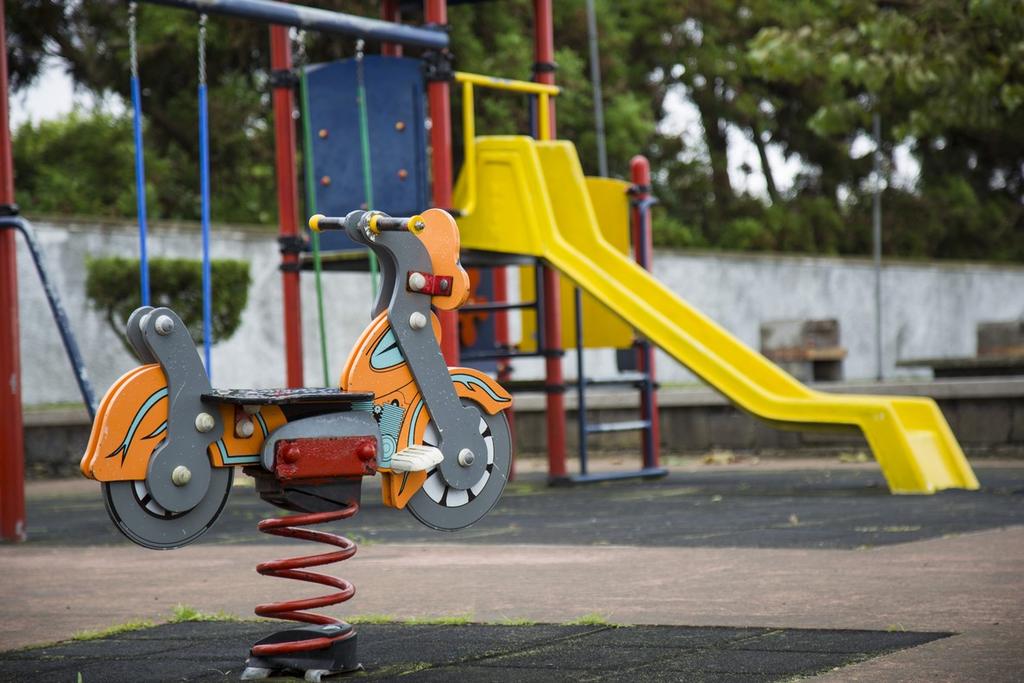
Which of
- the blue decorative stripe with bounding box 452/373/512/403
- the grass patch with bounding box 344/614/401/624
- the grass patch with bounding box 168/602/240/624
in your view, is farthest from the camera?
the grass patch with bounding box 168/602/240/624

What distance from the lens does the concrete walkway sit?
519 centimetres

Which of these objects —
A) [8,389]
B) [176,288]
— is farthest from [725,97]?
[8,389]

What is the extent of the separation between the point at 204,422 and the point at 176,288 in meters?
14.1

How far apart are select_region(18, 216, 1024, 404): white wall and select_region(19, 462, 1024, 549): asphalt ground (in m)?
7.62

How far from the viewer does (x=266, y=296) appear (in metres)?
21.6

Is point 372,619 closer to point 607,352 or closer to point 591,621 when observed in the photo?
point 591,621

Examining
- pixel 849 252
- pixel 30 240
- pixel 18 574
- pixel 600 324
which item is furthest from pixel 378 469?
pixel 849 252

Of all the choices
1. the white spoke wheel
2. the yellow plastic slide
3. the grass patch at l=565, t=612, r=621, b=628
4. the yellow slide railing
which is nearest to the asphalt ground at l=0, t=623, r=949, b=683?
the grass patch at l=565, t=612, r=621, b=628

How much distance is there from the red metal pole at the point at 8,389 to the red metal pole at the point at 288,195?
8.72 feet

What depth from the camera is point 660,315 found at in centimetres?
1129

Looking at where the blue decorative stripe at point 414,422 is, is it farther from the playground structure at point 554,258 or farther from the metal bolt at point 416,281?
the playground structure at point 554,258

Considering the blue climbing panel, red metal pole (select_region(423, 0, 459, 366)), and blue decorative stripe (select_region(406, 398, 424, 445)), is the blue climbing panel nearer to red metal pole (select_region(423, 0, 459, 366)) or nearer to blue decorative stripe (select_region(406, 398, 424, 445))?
red metal pole (select_region(423, 0, 459, 366))

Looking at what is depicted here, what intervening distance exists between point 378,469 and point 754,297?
2475 centimetres

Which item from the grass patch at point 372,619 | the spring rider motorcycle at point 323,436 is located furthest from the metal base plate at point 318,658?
the grass patch at point 372,619
